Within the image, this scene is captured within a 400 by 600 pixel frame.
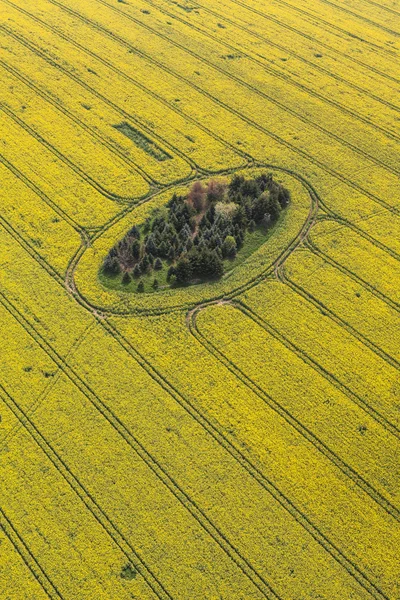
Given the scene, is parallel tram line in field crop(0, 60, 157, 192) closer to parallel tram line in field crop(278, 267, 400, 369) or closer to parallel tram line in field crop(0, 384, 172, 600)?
parallel tram line in field crop(278, 267, 400, 369)

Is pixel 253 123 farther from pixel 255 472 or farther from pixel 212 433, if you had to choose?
pixel 255 472

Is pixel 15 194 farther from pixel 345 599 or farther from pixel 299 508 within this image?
pixel 345 599

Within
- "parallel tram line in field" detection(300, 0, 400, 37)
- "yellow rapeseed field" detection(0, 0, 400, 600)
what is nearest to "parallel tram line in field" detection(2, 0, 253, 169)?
"yellow rapeseed field" detection(0, 0, 400, 600)

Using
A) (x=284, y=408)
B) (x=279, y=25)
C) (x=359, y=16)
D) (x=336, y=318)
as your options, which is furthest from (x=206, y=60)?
(x=284, y=408)

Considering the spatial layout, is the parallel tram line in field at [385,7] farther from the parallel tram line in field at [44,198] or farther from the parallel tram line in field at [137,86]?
the parallel tram line in field at [44,198]

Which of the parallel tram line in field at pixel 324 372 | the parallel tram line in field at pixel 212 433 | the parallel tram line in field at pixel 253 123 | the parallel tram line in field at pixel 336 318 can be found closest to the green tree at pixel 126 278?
the parallel tram line in field at pixel 212 433

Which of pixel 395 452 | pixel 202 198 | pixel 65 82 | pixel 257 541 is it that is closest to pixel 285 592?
pixel 257 541
